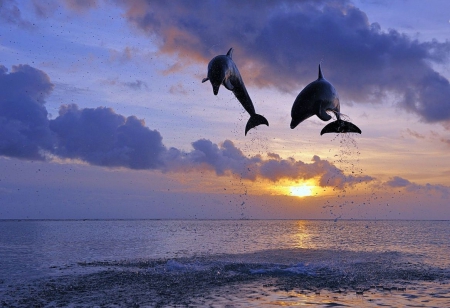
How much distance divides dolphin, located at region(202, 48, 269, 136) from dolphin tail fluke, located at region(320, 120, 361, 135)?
91.9 inches

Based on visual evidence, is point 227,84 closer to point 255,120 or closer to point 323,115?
point 323,115

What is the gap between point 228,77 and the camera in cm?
1007

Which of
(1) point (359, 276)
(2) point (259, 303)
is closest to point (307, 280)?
(1) point (359, 276)

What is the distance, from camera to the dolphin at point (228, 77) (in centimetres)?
930

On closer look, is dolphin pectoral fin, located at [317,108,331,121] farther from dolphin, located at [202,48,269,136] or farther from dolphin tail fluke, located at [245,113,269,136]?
dolphin tail fluke, located at [245,113,269,136]

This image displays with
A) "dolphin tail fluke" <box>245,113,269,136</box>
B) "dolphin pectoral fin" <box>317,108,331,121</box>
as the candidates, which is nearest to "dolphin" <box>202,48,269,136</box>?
"dolphin tail fluke" <box>245,113,269,136</box>

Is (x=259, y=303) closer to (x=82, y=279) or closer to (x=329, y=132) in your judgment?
(x=329, y=132)

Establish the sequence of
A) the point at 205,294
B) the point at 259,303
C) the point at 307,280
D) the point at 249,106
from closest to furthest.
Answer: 1. the point at 249,106
2. the point at 259,303
3. the point at 205,294
4. the point at 307,280

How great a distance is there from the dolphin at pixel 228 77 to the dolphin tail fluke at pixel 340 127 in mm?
2335

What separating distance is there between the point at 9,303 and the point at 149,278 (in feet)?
26.1

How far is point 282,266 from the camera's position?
29719 mm

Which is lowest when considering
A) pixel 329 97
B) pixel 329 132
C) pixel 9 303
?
pixel 9 303

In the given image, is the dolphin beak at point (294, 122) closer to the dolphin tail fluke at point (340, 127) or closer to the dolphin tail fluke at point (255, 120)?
the dolphin tail fluke at point (340, 127)

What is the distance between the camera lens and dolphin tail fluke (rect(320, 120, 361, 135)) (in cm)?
1204
